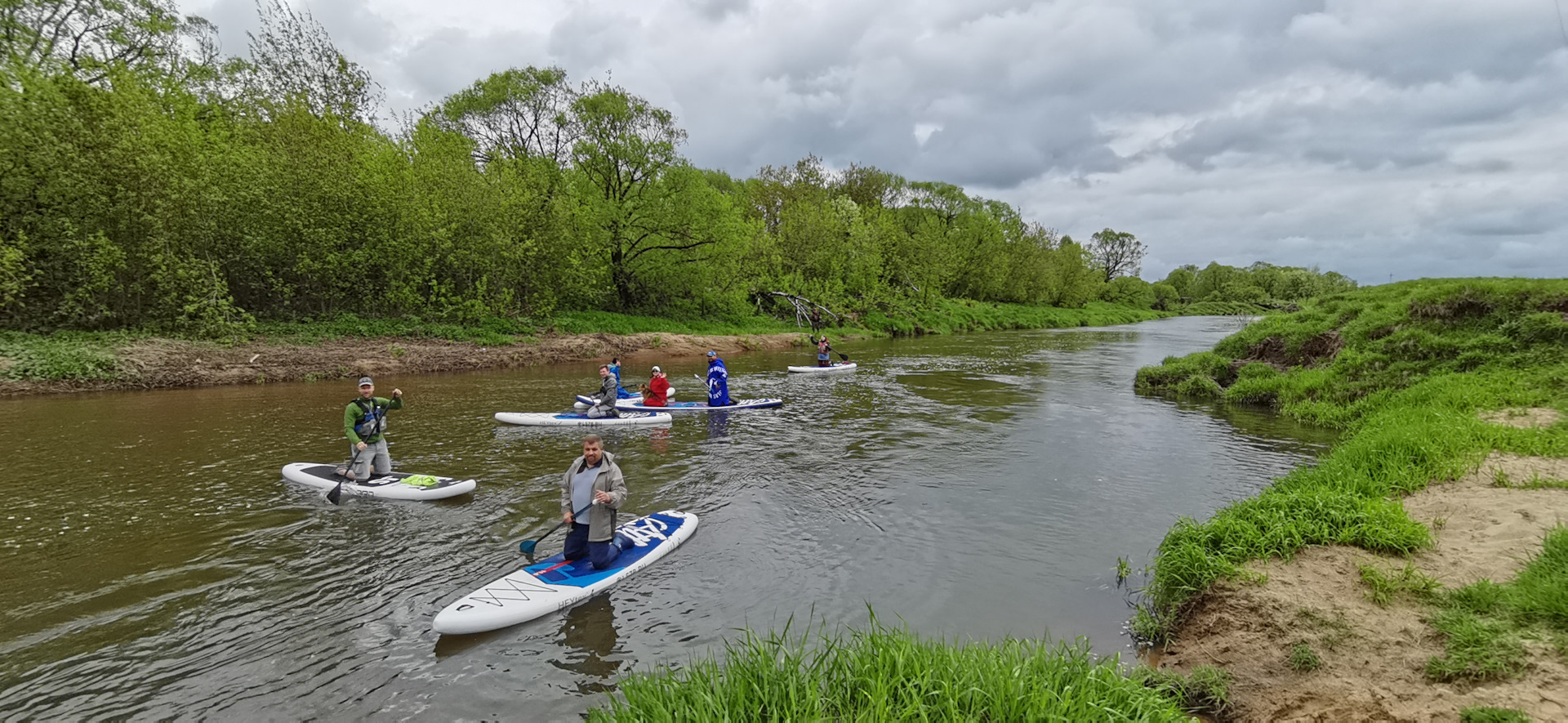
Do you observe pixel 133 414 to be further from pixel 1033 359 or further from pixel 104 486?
pixel 1033 359

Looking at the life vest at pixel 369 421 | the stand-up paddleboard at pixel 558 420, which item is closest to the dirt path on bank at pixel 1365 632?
the life vest at pixel 369 421

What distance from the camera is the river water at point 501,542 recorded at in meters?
5.80

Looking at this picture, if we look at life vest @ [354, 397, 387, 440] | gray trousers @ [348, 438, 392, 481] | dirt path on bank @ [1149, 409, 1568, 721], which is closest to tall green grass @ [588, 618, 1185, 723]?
dirt path on bank @ [1149, 409, 1568, 721]

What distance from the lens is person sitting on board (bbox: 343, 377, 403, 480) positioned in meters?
10.6

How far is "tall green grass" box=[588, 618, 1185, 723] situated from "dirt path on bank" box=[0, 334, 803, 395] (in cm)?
2480

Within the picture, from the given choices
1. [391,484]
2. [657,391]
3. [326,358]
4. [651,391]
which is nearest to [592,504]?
[391,484]

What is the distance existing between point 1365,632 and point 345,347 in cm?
3097

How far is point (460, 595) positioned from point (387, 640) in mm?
906

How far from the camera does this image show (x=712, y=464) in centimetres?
1294

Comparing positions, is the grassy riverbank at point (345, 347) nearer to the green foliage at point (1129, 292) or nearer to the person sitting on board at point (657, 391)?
the person sitting on board at point (657, 391)

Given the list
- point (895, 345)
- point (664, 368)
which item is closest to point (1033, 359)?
point (895, 345)

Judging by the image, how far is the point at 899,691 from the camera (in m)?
3.99

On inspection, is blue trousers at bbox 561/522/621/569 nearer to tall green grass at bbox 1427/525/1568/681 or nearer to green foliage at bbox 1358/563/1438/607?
tall green grass at bbox 1427/525/1568/681

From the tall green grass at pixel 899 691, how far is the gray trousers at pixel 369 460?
857 centimetres
